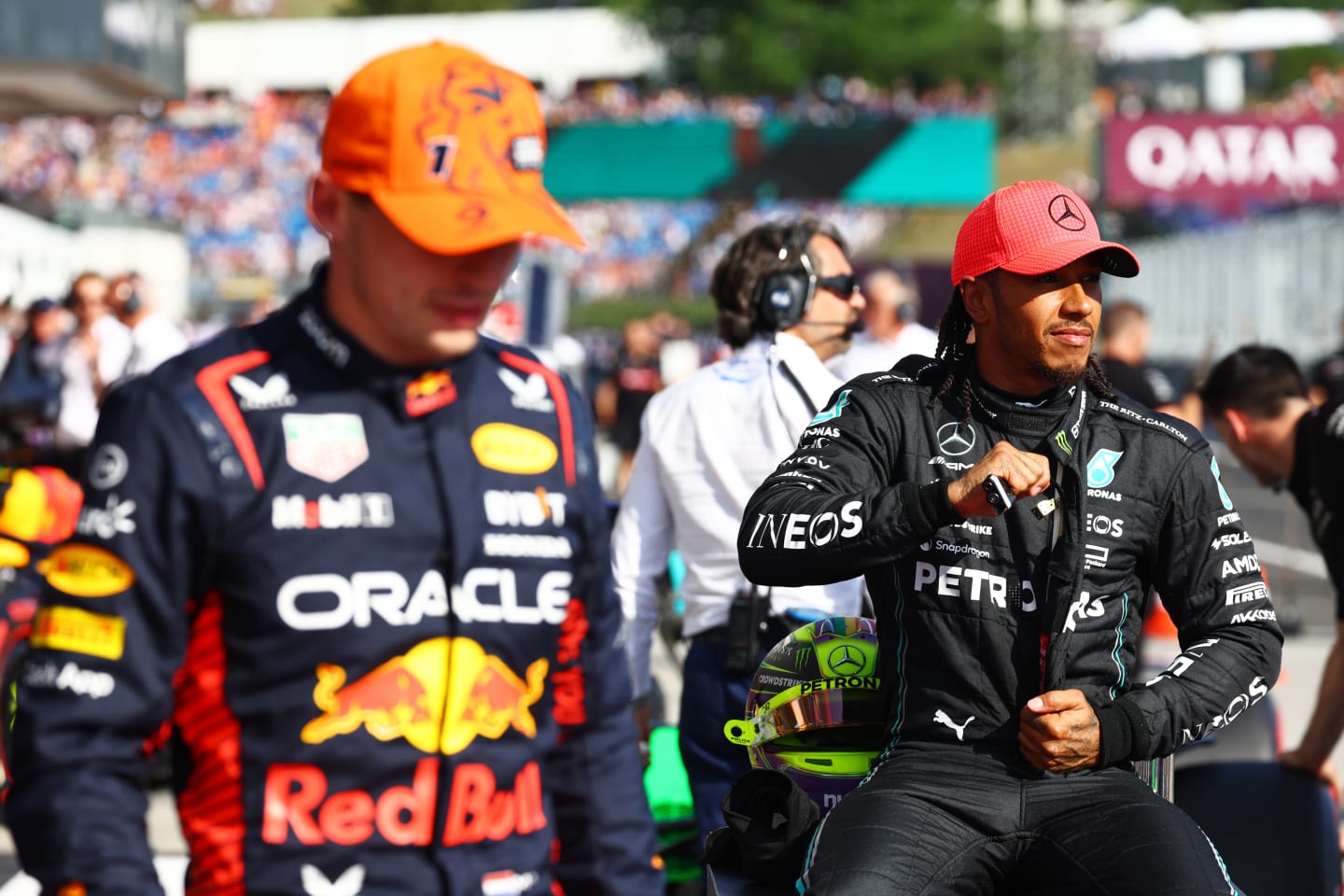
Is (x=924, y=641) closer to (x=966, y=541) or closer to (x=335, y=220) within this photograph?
(x=966, y=541)

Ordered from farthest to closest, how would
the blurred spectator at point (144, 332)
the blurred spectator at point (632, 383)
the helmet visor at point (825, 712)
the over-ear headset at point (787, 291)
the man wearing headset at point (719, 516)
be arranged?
the blurred spectator at point (632, 383), the blurred spectator at point (144, 332), the over-ear headset at point (787, 291), the man wearing headset at point (719, 516), the helmet visor at point (825, 712)

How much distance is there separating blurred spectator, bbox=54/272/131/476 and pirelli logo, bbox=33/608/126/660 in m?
9.25

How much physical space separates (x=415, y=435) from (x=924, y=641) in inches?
57.3

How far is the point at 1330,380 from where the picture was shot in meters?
9.92

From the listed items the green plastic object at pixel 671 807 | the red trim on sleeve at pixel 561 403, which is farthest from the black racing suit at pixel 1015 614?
the green plastic object at pixel 671 807

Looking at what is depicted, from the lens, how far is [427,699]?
2.25m

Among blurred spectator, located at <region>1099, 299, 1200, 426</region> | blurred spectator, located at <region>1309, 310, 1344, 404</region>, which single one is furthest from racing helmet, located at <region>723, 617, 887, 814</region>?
blurred spectator, located at <region>1309, 310, 1344, 404</region>

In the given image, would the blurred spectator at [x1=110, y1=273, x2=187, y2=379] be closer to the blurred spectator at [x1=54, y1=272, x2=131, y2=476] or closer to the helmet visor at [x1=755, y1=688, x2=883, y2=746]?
the blurred spectator at [x1=54, y1=272, x2=131, y2=476]

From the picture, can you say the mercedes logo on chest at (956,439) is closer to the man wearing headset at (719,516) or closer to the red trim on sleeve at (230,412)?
the man wearing headset at (719,516)

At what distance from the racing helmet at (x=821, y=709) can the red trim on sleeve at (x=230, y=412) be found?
179cm

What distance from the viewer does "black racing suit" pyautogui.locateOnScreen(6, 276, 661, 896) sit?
2.13 meters

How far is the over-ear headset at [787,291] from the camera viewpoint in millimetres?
5043

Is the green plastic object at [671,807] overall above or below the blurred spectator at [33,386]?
below

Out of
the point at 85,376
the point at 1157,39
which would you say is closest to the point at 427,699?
the point at 85,376
